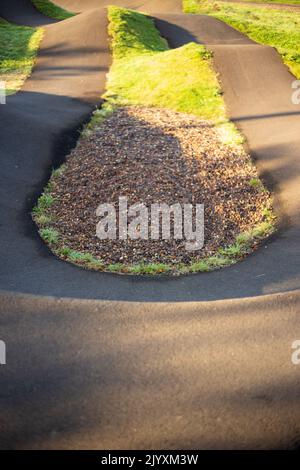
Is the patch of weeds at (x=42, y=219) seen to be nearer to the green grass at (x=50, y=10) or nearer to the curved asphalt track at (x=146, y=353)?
the curved asphalt track at (x=146, y=353)

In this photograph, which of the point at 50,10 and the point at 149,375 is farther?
the point at 50,10

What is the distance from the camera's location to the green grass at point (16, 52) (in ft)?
71.3

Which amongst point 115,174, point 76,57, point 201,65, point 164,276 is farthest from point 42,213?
point 76,57

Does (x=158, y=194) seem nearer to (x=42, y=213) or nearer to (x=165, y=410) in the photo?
(x=42, y=213)

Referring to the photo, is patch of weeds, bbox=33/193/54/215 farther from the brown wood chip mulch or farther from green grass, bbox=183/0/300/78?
green grass, bbox=183/0/300/78

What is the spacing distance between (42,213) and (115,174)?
2.84 metres

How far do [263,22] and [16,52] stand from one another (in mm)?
22353

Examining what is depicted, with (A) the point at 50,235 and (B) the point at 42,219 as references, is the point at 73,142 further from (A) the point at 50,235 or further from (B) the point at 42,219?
(A) the point at 50,235

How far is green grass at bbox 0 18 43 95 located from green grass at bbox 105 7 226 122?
14.1 feet

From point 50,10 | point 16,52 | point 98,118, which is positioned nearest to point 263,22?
point 50,10

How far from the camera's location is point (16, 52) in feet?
86.5

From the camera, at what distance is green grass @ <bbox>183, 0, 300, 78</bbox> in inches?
1260

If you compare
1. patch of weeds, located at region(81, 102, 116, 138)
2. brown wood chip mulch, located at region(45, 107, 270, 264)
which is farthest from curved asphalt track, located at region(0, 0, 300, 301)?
brown wood chip mulch, located at region(45, 107, 270, 264)

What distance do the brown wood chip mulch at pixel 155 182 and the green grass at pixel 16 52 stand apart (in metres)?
7.17
